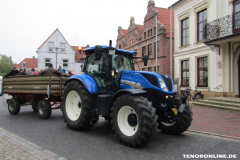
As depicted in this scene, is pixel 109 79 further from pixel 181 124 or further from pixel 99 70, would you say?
pixel 181 124

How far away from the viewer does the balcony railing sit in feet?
39.9

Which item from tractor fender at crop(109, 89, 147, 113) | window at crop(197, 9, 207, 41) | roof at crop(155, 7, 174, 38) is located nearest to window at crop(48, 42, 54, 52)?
roof at crop(155, 7, 174, 38)

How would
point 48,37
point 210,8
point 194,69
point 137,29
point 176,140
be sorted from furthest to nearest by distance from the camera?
point 48,37
point 137,29
point 194,69
point 210,8
point 176,140

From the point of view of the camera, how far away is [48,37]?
36.6m

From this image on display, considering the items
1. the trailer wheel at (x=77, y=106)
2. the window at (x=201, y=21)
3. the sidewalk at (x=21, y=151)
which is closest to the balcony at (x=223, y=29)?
the window at (x=201, y=21)

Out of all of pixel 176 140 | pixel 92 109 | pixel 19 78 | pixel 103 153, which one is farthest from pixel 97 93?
pixel 19 78

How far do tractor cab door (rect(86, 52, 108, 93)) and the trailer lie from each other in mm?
1811

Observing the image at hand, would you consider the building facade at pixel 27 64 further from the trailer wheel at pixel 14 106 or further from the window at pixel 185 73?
the trailer wheel at pixel 14 106

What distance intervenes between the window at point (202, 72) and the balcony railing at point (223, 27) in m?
2.09

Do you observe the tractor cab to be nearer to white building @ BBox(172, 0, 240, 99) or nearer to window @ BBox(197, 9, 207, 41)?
white building @ BBox(172, 0, 240, 99)

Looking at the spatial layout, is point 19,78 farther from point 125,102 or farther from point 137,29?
point 137,29

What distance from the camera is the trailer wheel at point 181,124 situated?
5.07 m

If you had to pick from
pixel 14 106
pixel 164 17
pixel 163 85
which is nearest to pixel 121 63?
pixel 163 85

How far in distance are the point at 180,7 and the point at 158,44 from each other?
591cm
